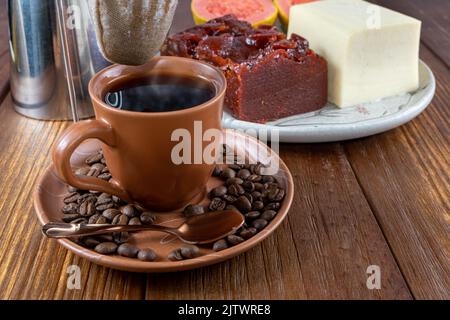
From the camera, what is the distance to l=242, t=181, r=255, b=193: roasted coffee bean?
28.5 inches

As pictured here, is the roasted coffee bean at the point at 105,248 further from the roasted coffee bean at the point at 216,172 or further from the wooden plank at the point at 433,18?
the wooden plank at the point at 433,18

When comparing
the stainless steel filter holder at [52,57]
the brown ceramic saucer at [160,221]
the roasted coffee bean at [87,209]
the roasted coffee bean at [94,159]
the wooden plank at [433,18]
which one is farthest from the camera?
the wooden plank at [433,18]

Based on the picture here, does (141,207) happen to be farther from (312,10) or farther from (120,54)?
(312,10)

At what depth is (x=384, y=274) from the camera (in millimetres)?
631

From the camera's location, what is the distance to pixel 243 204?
0.68 m

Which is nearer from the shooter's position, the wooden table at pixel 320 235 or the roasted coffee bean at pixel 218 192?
the wooden table at pixel 320 235

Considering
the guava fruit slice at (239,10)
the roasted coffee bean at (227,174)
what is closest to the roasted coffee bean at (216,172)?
the roasted coffee bean at (227,174)

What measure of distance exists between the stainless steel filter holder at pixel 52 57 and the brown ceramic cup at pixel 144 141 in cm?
24

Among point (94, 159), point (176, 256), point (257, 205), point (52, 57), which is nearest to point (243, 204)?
point (257, 205)

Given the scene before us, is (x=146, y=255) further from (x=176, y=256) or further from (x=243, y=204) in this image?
(x=243, y=204)

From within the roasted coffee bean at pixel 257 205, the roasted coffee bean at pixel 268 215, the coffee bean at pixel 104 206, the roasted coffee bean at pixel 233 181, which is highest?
the roasted coffee bean at pixel 268 215

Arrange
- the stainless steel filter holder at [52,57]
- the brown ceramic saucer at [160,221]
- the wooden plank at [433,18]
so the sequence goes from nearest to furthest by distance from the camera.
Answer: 1. the brown ceramic saucer at [160,221]
2. the stainless steel filter holder at [52,57]
3. the wooden plank at [433,18]

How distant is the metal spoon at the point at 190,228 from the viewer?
0.61 meters

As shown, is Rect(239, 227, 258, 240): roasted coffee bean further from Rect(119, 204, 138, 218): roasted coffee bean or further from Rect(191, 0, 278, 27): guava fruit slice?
Rect(191, 0, 278, 27): guava fruit slice
